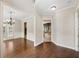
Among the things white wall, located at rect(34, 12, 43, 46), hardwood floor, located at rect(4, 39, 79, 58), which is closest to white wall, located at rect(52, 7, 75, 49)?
hardwood floor, located at rect(4, 39, 79, 58)

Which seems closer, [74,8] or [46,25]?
[74,8]

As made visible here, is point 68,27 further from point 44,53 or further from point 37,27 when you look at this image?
point 37,27

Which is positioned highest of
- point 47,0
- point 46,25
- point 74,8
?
point 47,0

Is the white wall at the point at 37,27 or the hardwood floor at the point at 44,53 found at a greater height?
the white wall at the point at 37,27

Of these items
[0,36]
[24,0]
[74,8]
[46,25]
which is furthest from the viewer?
[46,25]

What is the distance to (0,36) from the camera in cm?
192

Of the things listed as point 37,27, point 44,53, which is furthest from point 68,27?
point 37,27

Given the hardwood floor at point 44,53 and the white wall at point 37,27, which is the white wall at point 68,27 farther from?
the white wall at point 37,27

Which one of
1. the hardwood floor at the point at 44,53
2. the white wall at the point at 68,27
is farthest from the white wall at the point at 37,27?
the hardwood floor at the point at 44,53

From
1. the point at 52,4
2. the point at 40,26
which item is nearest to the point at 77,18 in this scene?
the point at 52,4

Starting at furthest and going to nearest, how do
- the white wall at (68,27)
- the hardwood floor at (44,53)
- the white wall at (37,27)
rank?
the white wall at (37,27) < the white wall at (68,27) < the hardwood floor at (44,53)

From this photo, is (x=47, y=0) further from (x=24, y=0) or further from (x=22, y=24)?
(x=22, y=24)

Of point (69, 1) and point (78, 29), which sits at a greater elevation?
point (69, 1)

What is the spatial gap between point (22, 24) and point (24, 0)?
5.91 m
